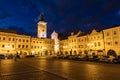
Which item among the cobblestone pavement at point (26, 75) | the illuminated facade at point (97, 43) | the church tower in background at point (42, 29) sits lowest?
the cobblestone pavement at point (26, 75)

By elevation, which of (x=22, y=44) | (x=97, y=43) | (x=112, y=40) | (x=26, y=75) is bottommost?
(x=26, y=75)

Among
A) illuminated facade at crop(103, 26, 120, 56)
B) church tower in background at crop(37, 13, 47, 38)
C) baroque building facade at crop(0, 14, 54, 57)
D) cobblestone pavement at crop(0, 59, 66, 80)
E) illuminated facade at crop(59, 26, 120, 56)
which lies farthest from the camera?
church tower in background at crop(37, 13, 47, 38)

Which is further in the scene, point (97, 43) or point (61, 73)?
point (97, 43)

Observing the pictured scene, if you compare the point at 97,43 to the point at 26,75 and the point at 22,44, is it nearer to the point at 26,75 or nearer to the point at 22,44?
the point at 22,44

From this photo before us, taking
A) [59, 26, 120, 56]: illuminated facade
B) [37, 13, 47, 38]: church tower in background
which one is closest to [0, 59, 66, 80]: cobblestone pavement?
[59, 26, 120, 56]: illuminated facade

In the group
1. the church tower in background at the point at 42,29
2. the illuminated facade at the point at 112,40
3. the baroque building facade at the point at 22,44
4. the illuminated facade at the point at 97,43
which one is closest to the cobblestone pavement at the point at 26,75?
the illuminated facade at the point at 112,40

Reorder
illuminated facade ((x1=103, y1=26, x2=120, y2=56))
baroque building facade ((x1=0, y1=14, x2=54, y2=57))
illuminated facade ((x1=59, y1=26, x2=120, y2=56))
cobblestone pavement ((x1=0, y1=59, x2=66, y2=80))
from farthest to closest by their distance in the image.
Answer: baroque building facade ((x1=0, y1=14, x2=54, y2=57)), illuminated facade ((x1=59, y1=26, x2=120, y2=56)), illuminated facade ((x1=103, y1=26, x2=120, y2=56)), cobblestone pavement ((x1=0, y1=59, x2=66, y2=80))

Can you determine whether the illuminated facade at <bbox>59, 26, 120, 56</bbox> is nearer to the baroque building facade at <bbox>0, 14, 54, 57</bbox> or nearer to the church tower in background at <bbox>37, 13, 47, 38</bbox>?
the baroque building facade at <bbox>0, 14, 54, 57</bbox>

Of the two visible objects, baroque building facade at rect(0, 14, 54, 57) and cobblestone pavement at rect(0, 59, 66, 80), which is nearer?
cobblestone pavement at rect(0, 59, 66, 80)

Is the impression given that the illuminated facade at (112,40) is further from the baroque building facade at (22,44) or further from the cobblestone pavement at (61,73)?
the baroque building facade at (22,44)

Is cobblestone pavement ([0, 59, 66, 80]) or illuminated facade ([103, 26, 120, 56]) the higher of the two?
illuminated facade ([103, 26, 120, 56])

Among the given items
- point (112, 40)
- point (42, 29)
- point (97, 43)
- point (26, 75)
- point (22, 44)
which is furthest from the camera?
point (42, 29)

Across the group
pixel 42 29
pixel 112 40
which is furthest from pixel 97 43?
pixel 42 29

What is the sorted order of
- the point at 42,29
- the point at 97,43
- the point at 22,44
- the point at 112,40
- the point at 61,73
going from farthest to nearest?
1. the point at 42,29
2. the point at 22,44
3. the point at 97,43
4. the point at 112,40
5. the point at 61,73
